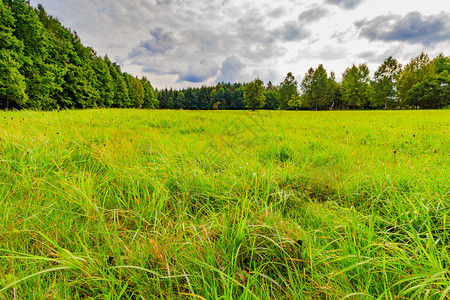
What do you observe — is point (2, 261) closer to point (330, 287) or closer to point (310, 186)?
point (330, 287)

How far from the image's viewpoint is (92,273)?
102 cm

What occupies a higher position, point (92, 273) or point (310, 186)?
point (310, 186)

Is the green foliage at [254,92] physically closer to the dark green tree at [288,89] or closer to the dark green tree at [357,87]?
the dark green tree at [288,89]

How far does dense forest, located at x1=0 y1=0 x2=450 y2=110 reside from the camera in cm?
1611

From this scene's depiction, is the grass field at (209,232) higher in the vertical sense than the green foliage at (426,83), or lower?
lower

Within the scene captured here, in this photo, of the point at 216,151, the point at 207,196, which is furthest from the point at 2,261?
the point at 216,151

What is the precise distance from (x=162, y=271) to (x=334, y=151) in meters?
3.69

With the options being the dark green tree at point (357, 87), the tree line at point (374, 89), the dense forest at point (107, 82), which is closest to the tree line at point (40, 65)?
the dense forest at point (107, 82)

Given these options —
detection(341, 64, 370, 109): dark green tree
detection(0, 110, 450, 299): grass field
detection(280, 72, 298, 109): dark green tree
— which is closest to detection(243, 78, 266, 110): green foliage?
detection(280, 72, 298, 109): dark green tree

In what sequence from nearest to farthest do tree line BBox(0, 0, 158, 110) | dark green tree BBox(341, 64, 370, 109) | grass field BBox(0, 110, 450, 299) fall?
grass field BBox(0, 110, 450, 299)
tree line BBox(0, 0, 158, 110)
dark green tree BBox(341, 64, 370, 109)

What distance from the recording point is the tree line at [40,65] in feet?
47.7

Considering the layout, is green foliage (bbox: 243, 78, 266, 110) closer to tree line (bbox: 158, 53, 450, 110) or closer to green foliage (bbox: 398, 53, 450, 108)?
tree line (bbox: 158, 53, 450, 110)

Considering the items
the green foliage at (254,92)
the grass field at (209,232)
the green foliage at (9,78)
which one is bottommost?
the grass field at (209,232)

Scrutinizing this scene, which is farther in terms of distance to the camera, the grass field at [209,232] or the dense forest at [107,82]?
the dense forest at [107,82]
